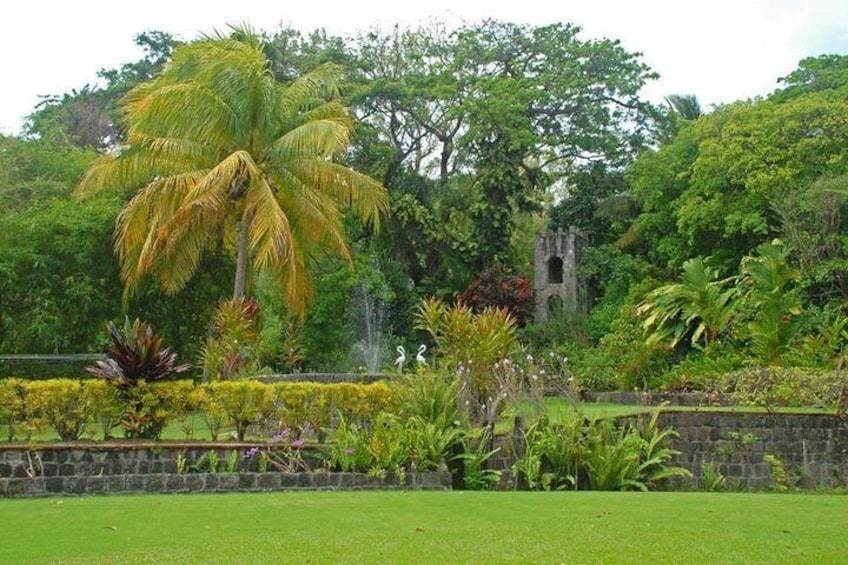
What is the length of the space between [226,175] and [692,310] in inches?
470

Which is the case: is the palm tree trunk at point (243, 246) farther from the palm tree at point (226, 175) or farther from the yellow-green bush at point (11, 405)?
the yellow-green bush at point (11, 405)

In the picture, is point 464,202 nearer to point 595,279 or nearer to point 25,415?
point 595,279

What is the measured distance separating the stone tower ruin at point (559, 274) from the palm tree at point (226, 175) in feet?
34.7

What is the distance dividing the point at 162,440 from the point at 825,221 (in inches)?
711

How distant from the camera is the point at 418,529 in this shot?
7746mm

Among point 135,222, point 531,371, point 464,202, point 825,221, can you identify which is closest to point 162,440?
point 531,371

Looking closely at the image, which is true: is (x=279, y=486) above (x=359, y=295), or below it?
below

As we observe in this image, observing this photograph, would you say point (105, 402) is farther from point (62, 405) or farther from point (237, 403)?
point (237, 403)

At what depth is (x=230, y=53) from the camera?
20500 mm

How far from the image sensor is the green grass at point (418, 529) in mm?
6547

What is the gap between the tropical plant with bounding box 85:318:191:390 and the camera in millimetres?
11766

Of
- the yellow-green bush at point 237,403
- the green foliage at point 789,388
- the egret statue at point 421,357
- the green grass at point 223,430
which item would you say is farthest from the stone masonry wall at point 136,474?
the green foliage at point 789,388

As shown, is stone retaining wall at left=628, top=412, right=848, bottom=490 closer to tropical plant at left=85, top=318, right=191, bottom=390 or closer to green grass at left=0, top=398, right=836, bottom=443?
green grass at left=0, top=398, right=836, bottom=443

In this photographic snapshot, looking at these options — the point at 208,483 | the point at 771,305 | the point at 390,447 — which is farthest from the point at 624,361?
the point at 208,483
